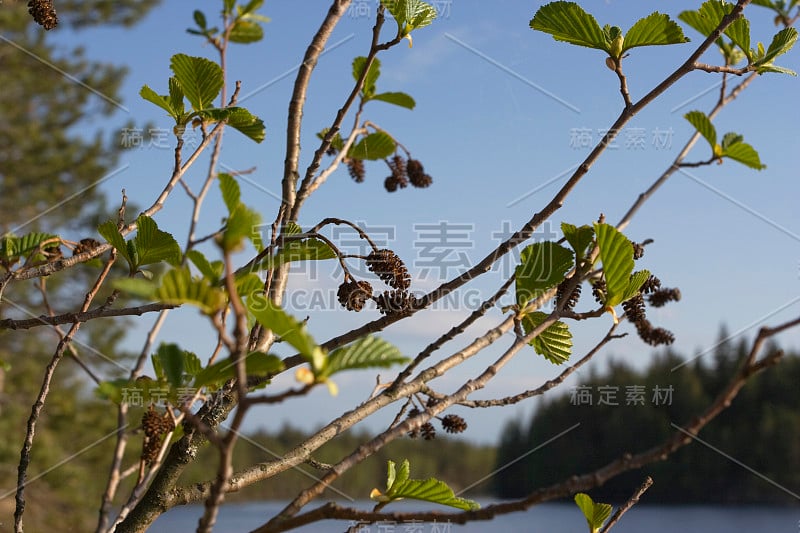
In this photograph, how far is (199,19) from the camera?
1118 mm

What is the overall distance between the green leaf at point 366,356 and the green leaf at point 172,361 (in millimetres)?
119

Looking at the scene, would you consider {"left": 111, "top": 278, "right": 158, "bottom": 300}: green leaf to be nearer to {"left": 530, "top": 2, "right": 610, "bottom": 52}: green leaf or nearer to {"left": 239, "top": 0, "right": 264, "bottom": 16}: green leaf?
{"left": 530, "top": 2, "right": 610, "bottom": 52}: green leaf

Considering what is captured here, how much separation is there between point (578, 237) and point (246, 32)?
0.80 meters

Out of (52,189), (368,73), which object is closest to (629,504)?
(368,73)

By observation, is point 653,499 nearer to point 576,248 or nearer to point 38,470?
point 38,470

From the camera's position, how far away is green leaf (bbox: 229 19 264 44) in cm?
116

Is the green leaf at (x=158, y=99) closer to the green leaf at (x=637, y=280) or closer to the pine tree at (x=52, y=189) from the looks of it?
the green leaf at (x=637, y=280)

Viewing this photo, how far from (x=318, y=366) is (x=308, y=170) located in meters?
0.46

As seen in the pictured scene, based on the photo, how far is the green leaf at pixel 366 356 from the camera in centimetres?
33

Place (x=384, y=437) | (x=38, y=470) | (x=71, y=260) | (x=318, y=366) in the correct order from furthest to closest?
(x=38, y=470)
(x=71, y=260)
(x=384, y=437)
(x=318, y=366)

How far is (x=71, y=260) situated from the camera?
28.8 inches

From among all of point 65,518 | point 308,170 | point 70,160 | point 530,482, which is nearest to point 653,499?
point 530,482

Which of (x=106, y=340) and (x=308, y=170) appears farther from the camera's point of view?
(x=106, y=340)

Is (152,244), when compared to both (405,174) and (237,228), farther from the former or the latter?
(405,174)
